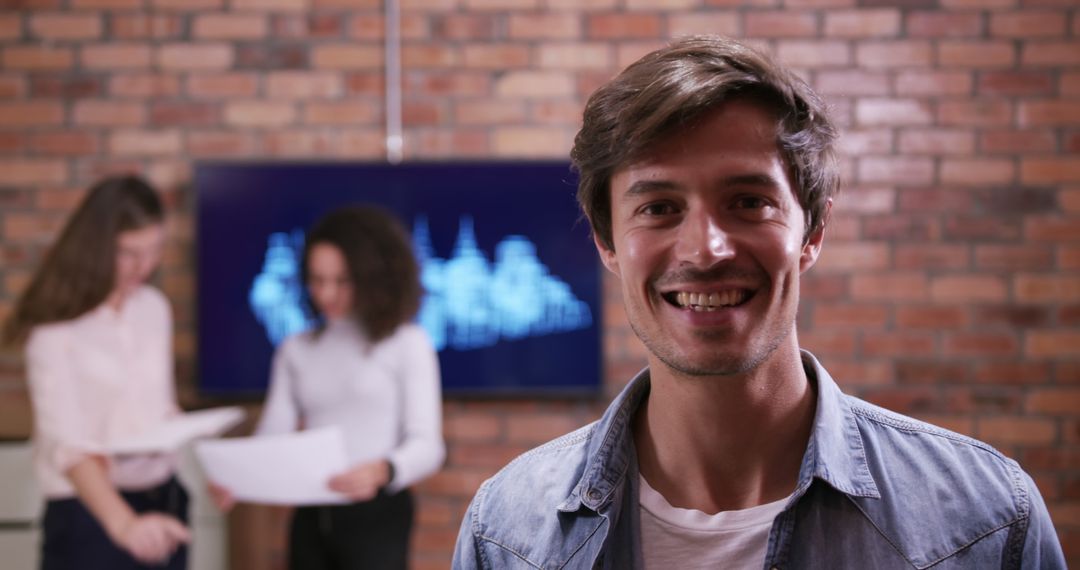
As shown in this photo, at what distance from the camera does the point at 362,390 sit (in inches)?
97.3

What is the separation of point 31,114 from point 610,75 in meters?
1.76

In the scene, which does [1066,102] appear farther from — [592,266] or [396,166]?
[396,166]

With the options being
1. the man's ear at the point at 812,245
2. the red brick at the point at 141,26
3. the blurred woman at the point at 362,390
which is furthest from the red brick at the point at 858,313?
the red brick at the point at 141,26

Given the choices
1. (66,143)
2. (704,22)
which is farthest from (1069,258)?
(66,143)

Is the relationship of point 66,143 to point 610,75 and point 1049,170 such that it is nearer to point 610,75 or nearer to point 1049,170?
point 610,75

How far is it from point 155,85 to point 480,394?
1.36 metres

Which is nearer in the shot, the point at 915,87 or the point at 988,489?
the point at 988,489

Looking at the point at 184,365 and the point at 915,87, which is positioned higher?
the point at 915,87

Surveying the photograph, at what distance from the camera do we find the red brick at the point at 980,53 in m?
2.98

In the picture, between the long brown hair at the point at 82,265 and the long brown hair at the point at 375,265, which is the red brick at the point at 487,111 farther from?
the long brown hair at the point at 82,265

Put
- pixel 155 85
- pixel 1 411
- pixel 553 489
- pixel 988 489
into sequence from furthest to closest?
1. pixel 155 85
2. pixel 1 411
3. pixel 553 489
4. pixel 988 489

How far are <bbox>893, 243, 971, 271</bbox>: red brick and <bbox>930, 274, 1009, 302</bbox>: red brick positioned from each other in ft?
0.13

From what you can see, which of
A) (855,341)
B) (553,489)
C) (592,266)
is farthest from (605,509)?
(855,341)

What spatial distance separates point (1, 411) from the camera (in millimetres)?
2848
